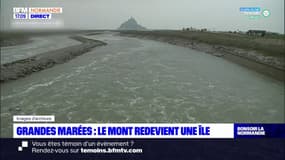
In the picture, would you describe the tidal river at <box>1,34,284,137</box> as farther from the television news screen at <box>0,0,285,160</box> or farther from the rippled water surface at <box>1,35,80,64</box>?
the rippled water surface at <box>1,35,80,64</box>

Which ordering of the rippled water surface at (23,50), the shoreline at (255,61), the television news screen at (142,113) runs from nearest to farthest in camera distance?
the television news screen at (142,113)
the shoreline at (255,61)
the rippled water surface at (23,50)

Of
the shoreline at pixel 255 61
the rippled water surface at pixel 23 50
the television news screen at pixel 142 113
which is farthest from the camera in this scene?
the rippled water surface at pixel 23 50

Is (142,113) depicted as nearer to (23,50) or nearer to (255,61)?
(255,61)

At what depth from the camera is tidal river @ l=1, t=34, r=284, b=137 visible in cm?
1060

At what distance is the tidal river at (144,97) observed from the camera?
10602mm

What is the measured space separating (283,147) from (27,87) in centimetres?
1738

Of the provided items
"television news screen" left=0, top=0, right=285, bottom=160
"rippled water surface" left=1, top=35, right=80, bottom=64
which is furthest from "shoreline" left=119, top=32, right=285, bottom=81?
"rippled water surface" left=1, top=35, right=80, bottom=64

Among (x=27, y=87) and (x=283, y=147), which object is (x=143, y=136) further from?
(x=27, y=87)

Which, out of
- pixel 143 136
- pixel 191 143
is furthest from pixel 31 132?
pixel 191 143

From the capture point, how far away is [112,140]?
789cm

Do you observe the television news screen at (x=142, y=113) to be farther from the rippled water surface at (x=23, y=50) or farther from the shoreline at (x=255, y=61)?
the rippled water surface at (x=23, y=50)

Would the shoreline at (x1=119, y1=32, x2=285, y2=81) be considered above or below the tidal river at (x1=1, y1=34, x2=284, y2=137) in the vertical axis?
above

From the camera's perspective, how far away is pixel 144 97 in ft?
44.2

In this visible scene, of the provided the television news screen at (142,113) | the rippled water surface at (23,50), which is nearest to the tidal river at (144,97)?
the television news screen at (142,113)
